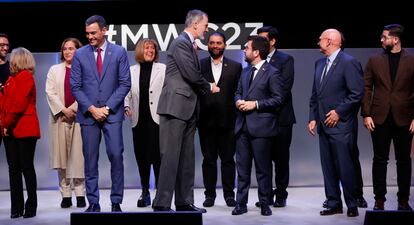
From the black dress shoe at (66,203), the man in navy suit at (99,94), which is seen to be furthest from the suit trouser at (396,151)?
the black dress shoe at (66,203)

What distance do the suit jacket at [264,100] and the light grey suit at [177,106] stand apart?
1.43 feet

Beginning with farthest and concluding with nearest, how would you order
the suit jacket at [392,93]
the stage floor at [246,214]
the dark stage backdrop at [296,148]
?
1. the dark stage backdrop at [296,148]
2. the suit jacket at [392,93]
3. the stage floor at [246,214]

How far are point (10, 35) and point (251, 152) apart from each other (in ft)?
13.5

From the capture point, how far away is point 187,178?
5.78 metres

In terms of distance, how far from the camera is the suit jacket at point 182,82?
554 cm

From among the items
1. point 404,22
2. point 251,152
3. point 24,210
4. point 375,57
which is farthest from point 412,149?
point 24,210

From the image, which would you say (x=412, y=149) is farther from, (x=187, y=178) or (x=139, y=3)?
(x=139, y=3)

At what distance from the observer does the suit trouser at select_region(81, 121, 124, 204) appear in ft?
18.4

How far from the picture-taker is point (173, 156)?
18.4ft

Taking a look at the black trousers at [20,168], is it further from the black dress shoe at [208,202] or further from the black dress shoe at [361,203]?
the black dress shoe at [361,203]

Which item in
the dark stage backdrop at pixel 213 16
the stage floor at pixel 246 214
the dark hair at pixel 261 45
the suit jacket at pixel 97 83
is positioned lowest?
the stage floor at pixel 246 214

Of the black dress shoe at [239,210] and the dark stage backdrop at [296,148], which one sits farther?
the dark stage backdrop at [296,148]

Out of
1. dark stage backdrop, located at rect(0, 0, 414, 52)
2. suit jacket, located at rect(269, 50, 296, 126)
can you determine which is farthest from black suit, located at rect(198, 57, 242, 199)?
dark stage backdrop, located at rect(0, 0, 414, 52)

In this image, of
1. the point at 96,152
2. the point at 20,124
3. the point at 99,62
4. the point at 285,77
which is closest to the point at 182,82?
the point at 99,62
